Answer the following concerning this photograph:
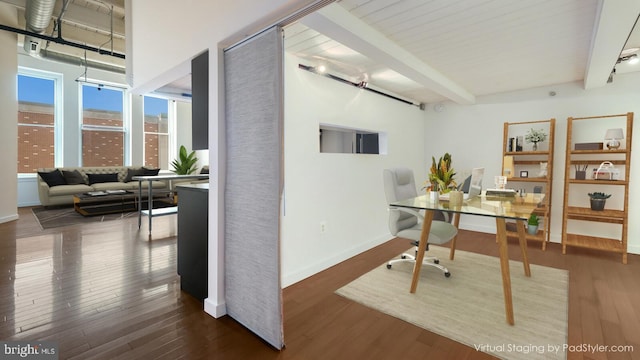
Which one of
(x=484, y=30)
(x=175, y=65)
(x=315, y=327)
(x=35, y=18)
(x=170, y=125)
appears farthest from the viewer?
(x=170, y=125)

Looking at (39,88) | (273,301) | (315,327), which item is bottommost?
(315,327)

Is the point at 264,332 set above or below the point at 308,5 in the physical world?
below

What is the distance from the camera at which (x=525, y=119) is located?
169 inches

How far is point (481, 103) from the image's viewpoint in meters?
4.64

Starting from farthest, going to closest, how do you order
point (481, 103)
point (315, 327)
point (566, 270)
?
point (481, 103) → point (566, 270) → point (315, 327)

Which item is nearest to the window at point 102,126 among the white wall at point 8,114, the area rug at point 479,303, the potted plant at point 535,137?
the white wall at point 8,114

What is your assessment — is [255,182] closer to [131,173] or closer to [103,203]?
[103,203]

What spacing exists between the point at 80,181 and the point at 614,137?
943cm

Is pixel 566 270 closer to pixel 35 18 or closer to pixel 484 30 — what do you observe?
pixel 484 30

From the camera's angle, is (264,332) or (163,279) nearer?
(264,332)

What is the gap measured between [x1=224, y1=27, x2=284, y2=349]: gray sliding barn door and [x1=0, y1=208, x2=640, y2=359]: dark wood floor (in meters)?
0.23

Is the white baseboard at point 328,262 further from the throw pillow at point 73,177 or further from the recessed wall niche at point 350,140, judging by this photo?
the throw pillow at point 73,177

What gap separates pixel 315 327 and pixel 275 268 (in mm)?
603

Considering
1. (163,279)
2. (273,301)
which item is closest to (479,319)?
(273,301)
